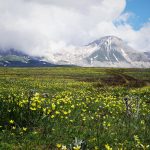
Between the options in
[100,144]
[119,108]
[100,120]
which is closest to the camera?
[100,144]

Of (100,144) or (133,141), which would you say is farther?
(133,141)

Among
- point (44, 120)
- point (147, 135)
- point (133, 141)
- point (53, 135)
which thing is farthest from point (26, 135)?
point (147, 135)

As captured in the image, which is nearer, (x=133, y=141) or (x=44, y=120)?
(x=133, y=141)

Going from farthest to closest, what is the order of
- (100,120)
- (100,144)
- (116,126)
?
(100,120) → (116,126) → (100,144)

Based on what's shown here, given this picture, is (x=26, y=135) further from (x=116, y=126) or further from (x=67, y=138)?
(x=116, y=126)

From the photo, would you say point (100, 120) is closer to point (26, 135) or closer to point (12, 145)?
point (26, 135)

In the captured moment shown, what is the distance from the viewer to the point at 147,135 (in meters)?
13.7

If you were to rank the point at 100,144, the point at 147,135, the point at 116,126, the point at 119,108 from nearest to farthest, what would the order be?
1. the point at 100,144
2. the point at 147,135
3. the point at 116,126
4. the point at 119,108

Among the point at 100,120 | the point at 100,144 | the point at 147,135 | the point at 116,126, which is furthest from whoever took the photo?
the point at 100,120

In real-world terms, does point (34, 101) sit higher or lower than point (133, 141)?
higher

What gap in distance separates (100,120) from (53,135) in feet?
15.0

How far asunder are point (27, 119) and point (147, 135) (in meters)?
4.72

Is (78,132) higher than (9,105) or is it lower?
lower

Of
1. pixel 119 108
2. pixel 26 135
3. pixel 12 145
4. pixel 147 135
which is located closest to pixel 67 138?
pixel 26 135
